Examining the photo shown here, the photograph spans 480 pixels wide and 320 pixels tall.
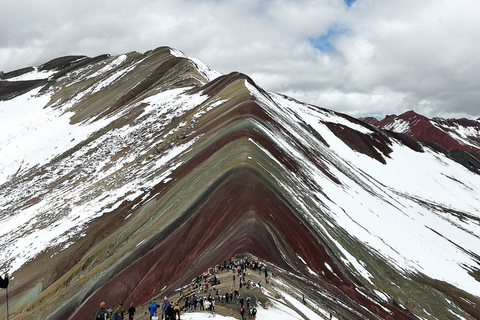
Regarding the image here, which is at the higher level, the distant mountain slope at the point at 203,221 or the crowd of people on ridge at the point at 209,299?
the distant mountain slope at the point at 203,221

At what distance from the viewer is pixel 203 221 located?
3422cm

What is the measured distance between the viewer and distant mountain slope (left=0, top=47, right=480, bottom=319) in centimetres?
3053

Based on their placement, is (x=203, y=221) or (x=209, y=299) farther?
(x=203, y=221)

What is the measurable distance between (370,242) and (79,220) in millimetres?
36087

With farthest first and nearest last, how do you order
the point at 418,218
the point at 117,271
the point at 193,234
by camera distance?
the point at 418,218 < the point at 117,271 < the point at 193,234

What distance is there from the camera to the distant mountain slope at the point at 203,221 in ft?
100

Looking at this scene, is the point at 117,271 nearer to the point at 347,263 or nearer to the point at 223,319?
the point at 347,263

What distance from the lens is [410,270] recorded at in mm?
46875

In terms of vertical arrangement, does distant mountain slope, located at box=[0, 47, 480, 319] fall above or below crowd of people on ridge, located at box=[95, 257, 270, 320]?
above

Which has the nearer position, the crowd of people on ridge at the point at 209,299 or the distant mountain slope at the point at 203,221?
the crowd of people on ridge at the point at 209,299

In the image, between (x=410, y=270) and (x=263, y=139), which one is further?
(x=263, y=139)

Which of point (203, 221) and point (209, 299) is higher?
point (203, 221)

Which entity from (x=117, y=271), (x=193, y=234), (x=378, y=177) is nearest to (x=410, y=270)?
(x=193, y=234)

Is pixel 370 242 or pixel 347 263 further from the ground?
pixel 370 242
